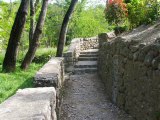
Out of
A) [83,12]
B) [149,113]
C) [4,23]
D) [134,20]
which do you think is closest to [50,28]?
[83,12]

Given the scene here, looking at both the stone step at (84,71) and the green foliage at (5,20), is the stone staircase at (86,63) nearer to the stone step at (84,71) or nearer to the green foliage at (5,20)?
the stone step at (84,71)

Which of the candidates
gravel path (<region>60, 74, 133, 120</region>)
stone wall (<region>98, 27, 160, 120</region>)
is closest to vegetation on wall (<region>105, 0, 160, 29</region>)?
stone wall (<region>98, 27, 160, 120</region>)

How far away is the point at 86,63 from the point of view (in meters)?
14.9

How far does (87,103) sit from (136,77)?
244 centimetres

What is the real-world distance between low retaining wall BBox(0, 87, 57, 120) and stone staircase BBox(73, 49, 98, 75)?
9.52m

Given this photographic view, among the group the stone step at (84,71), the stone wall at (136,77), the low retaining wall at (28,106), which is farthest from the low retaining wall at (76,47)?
the low retaining wall at (28,106)

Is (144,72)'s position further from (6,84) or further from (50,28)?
(50,28)

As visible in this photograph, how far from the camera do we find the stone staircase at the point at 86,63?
46.1 feet

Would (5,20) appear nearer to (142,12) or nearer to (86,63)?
(86,63)

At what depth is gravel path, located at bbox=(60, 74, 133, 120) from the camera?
782 centimetres

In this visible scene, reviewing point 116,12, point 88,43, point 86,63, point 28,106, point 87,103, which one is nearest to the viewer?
point 28,106

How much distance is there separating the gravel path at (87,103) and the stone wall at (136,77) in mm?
250

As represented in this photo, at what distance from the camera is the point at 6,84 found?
850cm

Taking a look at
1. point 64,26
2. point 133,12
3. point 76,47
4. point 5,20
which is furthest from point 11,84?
point 5,20
